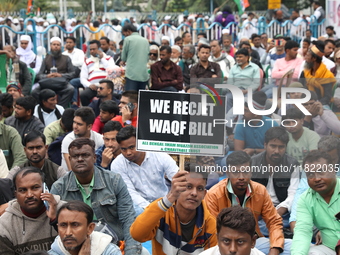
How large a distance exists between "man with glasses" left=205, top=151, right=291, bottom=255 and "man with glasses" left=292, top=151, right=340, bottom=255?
0.91ft

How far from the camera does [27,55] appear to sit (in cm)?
1283

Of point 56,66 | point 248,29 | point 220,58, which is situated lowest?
point 56,66

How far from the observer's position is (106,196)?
4676mm

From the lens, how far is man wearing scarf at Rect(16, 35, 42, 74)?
12734 mm

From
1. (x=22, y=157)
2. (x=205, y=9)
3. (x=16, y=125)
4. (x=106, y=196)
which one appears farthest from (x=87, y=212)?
(x=205, y=9)

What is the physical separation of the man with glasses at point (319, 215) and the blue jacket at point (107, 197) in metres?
1.24

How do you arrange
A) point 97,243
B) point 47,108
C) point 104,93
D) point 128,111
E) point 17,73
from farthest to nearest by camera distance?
1. point 17,73
2. point 104,93
3. point 47,108
4. point 128,111
5. point 97,243

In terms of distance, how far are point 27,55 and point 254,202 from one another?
8.99m

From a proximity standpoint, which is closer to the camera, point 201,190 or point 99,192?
point 201,190

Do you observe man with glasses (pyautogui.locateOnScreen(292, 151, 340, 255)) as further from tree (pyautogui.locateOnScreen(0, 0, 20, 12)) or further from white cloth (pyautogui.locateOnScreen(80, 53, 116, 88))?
tree (pyautogui.locateOnScreen(0, 0, 20, 12))

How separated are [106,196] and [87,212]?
2.16ft

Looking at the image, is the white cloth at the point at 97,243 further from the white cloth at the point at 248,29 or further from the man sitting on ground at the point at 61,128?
the white cloth at the point at 248,29

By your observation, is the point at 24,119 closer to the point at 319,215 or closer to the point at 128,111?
the point at 128,111

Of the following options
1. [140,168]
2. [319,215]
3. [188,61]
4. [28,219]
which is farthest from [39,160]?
[188,61]
